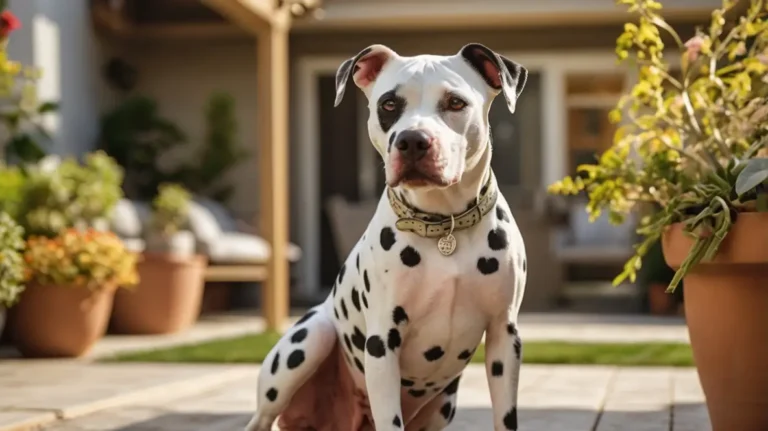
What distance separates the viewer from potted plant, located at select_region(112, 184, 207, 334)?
7.49 metres

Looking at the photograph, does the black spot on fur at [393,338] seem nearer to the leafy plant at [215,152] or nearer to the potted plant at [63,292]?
the potted plant at [63,292]

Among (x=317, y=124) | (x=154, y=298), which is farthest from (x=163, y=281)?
(x=317, y=124)

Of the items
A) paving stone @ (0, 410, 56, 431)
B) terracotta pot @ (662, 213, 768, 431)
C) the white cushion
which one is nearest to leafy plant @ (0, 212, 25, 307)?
paving stone @ (0, 410, 56, 431)

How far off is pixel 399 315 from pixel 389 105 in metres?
0.51

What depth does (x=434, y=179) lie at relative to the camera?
2.50 m

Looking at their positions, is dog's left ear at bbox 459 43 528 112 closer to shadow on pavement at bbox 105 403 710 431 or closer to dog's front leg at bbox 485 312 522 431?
dog's front leg at bbox 485 312 522 431

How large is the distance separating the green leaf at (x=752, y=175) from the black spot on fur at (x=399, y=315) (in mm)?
909

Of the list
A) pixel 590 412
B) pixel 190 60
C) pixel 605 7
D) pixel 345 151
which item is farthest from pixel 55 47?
pixel 590 412

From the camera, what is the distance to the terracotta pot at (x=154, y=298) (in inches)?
294

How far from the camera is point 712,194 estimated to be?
2998mm

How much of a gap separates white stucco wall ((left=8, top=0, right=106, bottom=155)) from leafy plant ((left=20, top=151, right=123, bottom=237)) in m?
1.76

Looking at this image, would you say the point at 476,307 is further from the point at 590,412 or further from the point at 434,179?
the point at 590,412

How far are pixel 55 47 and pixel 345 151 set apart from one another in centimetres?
347

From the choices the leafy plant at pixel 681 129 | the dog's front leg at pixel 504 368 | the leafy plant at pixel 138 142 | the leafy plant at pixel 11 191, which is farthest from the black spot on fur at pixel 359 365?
the leafy plant at pixel 138 142
